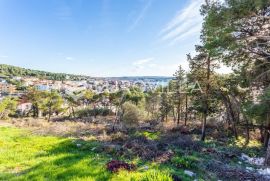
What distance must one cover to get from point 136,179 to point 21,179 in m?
3.13

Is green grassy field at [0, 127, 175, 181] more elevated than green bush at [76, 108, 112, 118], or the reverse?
green grassy field at [0, 127, 175, 181]

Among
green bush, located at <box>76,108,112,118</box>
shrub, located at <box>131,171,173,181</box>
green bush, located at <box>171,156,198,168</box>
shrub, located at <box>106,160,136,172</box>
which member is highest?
shrub, located at <box>131,171,173,181</box>

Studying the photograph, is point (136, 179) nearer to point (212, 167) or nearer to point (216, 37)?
point (212, 167)

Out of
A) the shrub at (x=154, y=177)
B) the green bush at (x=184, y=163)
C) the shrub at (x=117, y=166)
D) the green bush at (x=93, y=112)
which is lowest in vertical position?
the green bush at (x=93, y=112)

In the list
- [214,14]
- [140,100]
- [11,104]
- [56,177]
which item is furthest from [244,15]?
[11,104]

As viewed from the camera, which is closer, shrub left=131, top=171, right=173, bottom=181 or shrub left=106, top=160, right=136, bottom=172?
shrub left=131, top=171, right=173, bottom=181

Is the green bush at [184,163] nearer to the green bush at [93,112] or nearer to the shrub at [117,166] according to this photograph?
the shrub at [117,166]

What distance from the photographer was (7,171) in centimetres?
735

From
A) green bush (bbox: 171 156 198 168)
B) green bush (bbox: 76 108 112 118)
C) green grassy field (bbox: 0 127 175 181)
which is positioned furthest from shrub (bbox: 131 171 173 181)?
green bush (bbox: 76 108 112 118)

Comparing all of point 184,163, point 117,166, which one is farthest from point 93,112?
point 117,166

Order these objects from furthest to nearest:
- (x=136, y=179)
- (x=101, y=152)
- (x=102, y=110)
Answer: (x=102, y=110), (x=101, y=152), (x=136, y=179)

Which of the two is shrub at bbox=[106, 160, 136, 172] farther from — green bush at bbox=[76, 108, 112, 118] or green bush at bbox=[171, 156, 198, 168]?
green bush at bbox=[76, 108, 112, 118]

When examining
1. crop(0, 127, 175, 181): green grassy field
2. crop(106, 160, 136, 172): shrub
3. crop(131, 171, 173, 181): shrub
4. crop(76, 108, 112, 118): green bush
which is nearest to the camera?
crop(131, 171, 173, 181): shrub

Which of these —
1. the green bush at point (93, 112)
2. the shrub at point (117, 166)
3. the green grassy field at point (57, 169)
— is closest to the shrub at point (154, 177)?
the green grassy field at point (57, 169)
